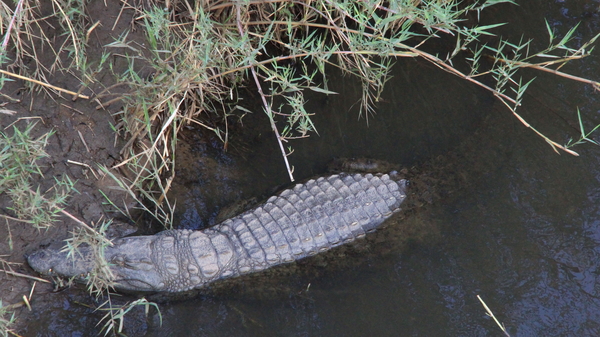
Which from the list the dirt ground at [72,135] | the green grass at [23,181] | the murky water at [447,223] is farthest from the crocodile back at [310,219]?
the green grass at [23,181]

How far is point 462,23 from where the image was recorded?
484 cm

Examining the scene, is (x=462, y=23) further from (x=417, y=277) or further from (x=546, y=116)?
(x=417, y=277)

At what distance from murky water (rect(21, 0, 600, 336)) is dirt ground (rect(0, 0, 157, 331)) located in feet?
1.63

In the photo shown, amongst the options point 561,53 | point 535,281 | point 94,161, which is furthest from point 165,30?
point 561,53

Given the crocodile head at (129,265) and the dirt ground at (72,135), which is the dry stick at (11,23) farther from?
the crocodile head at (129,265)

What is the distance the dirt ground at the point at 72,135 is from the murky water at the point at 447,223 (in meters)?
0.50

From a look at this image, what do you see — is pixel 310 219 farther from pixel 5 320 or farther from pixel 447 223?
pixel 5 320

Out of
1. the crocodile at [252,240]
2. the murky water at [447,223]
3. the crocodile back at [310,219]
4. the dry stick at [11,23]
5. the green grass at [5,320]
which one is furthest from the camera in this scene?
the crocodile back at [310,219]

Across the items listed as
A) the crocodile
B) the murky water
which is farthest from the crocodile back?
the murky water

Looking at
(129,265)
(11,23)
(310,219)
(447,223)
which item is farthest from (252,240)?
(11,23)

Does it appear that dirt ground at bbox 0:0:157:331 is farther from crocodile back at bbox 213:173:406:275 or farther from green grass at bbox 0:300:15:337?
crocodile back at bbox 213:173:406:275

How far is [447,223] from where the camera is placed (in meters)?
3.69

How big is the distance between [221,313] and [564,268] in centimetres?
233

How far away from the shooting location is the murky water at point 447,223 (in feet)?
10.4
